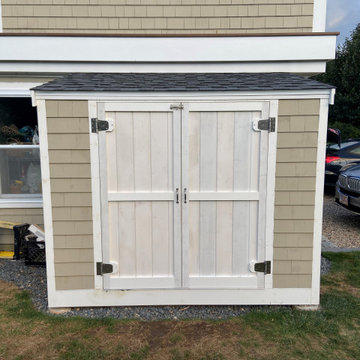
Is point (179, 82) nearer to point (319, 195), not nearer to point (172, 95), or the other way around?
point (172, 95)

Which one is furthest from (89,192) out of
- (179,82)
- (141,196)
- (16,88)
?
(16,88)

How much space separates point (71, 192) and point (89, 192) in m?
0.18

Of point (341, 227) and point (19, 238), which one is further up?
point (19, 238)

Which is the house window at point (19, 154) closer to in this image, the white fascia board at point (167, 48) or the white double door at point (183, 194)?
the white fascia board at point (167, 48)

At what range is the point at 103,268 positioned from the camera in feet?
10.9

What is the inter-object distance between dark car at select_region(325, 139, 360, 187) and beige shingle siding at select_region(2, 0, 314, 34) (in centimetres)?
455

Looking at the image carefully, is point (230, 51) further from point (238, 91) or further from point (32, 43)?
point (32, 43)

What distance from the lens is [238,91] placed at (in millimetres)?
3104

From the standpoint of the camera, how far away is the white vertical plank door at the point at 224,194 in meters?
3.16

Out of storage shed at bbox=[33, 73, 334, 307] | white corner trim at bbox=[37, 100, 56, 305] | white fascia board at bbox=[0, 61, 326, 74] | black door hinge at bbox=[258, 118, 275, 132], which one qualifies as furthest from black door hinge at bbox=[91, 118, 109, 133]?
black door hinge at bbox=[258, 118, 275, 132]

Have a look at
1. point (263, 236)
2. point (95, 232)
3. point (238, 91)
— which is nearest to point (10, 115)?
point (95, 232)

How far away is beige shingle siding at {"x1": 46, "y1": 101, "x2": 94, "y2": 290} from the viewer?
3.17 meters

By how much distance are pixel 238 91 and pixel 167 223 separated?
1.43 meters

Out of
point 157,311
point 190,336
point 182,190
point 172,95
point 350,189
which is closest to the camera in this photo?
point 190,336
